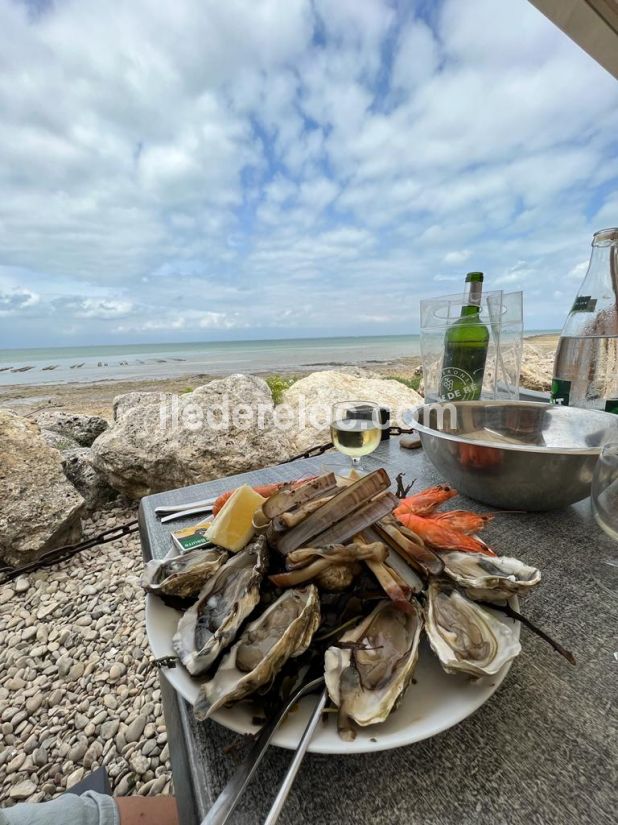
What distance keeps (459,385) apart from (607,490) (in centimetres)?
96

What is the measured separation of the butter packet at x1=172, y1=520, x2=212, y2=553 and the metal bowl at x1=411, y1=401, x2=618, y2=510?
1.91ft

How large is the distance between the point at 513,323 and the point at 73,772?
2585 mm

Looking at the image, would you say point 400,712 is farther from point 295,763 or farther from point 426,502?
point 426,502

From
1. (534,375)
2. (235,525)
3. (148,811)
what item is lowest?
(148,811)

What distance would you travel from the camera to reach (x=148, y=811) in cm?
96

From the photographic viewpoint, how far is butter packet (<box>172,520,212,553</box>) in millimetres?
727

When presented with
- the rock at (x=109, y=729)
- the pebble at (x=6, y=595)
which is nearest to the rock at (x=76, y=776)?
the rock at (x=109, y=729)

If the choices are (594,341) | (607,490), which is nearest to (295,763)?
(607,490)

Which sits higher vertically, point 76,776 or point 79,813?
point 79,813

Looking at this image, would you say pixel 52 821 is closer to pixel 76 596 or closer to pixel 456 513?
pixel 456 513

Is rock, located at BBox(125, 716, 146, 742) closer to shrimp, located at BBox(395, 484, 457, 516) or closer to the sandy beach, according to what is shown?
shrimp, located at BBox(395, 484, 457, 516)

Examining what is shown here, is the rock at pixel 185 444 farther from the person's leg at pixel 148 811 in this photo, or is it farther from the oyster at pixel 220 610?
the oyster at pixel 220 610

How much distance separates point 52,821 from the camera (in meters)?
0.80

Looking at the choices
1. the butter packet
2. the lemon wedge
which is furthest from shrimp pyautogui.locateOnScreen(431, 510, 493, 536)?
the butter packet
